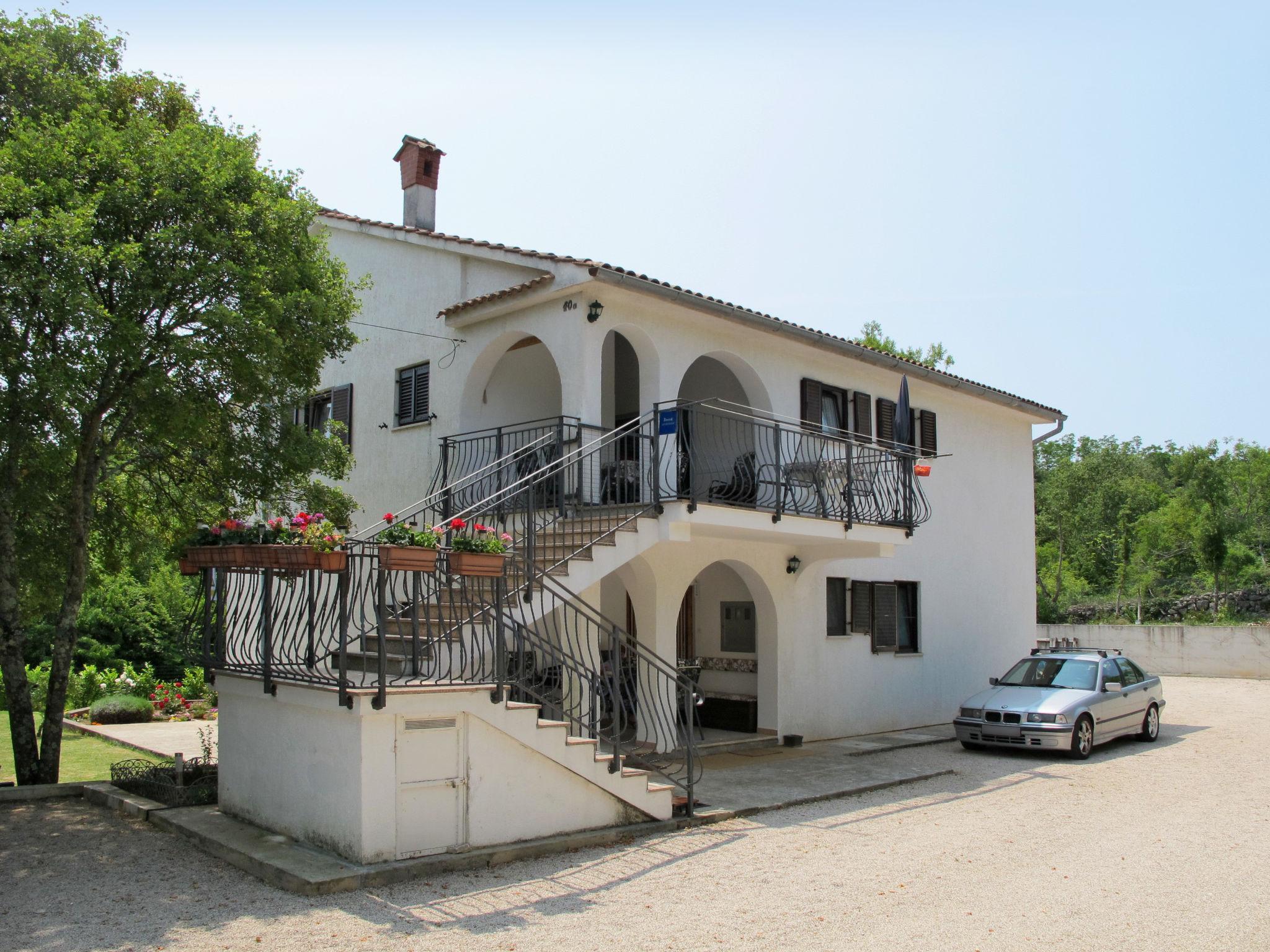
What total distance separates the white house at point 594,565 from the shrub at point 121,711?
19.6 ft

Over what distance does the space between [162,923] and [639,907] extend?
2.94 m

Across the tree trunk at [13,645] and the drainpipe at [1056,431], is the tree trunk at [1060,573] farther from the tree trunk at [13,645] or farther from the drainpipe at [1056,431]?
the tree trunk at [13,645]

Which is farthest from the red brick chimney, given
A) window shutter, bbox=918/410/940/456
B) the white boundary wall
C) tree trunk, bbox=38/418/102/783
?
the white boundary wall

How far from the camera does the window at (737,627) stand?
14961mm

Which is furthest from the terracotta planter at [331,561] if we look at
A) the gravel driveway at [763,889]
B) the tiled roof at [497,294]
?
the tiled roof at [497,294]

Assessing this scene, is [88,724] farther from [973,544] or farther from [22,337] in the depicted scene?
[973,544]

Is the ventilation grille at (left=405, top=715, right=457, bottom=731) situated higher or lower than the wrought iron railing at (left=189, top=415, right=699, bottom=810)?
lower

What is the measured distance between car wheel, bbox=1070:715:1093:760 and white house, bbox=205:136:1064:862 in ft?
9.70

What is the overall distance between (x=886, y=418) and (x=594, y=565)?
7822 mm

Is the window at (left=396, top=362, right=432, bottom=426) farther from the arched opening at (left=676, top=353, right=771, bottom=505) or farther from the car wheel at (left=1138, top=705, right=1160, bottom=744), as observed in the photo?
the car wheel at (left=1138, top=705, right=1160, bottom=744)

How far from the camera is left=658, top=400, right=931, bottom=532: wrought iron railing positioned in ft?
37.6

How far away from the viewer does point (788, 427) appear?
14172mm

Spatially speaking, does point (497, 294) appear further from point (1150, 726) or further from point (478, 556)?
point (1150, 726)

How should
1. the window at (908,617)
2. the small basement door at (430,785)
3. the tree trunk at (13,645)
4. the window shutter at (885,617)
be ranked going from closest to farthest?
the small basement door at (430,785), the tree trunk at (13,645), the window shutter at (885,617), the window at (908,617)
